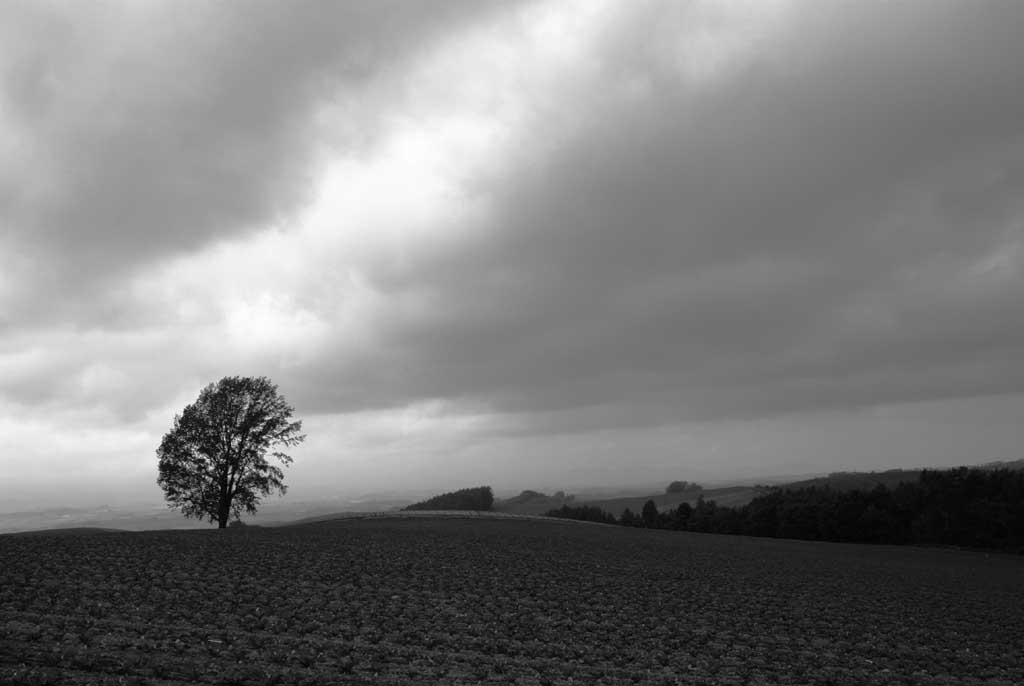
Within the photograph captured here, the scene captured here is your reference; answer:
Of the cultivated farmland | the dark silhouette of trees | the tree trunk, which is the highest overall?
the tree trunk

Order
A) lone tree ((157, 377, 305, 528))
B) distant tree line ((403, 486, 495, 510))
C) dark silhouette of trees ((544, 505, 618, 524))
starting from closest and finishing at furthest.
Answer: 1. lone tree ((157, 377, 305, 528))
2. dark silhouette of trees ((544, 505, 618, 524))
3. distant tree line ((403, 486, 495, 510))

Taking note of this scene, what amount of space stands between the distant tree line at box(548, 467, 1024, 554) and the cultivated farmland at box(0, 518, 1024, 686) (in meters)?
47.1

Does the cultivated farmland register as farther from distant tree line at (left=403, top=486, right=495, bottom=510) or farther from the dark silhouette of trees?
distant tree line at (left=403, top=486, right=495, bottom=510)

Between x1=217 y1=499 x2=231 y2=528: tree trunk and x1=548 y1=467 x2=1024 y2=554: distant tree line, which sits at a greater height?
x1=217 y1=499 x2=231 y2=528: tree trunk

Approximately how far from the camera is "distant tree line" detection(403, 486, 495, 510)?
169 m

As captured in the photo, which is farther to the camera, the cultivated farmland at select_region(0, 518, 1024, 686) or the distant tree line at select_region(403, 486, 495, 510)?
the distant tree line at select_region(403, 486, 495, 510)

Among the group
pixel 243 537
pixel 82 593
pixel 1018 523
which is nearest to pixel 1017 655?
pixel 82 593

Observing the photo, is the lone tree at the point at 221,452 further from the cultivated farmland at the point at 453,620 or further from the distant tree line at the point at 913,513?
the distant tree line at the point at 913,513

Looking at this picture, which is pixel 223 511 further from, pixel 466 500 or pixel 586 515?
pixel 466 500

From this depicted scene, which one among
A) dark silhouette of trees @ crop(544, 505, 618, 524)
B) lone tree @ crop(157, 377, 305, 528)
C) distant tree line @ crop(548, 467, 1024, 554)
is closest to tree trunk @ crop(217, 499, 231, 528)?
lone tree @ crop(157, 377, 305, 528)

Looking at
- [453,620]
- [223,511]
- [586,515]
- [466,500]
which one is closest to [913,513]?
[586,515]

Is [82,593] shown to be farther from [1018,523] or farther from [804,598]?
[1018,523]

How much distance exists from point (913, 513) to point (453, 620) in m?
86.1

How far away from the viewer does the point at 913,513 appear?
8494 centimetres
